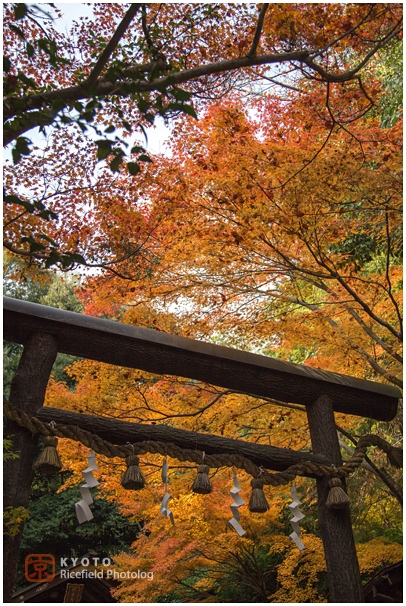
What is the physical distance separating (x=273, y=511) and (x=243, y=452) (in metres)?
2.91

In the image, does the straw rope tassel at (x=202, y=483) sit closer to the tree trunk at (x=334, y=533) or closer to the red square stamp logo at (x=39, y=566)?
the tree trunk at (x=334, y=533)

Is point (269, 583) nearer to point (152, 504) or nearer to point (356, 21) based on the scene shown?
point (152, 504)

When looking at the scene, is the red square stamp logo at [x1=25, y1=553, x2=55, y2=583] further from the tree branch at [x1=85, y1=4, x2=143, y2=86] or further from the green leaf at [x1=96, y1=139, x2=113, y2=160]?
the tree branch at [x1=85, y1=4, x2=143, y2=86]

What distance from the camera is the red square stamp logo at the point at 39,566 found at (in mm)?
8570

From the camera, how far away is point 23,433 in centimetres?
283

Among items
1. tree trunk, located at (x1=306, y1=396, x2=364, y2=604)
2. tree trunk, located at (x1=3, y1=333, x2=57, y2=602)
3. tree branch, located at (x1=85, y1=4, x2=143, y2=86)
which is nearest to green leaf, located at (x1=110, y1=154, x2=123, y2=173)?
tree branch, located at (x1=85, y1=4, x2=143, y2=86)

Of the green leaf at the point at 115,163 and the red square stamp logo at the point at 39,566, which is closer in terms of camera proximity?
the green leaf at the point at 115,163

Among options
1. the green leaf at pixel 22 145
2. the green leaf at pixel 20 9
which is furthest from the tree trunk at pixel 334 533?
the green leaf at pixel 20 9

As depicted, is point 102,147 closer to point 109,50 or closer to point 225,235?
point 109,50

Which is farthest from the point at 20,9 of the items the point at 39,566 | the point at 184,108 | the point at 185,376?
the point at 39,566

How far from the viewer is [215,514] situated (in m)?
5.72

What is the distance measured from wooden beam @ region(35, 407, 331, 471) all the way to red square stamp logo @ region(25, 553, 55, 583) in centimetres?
690

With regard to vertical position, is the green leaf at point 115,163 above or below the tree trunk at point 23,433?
above

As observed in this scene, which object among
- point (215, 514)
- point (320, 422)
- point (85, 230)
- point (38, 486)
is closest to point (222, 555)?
point (215, 514)
